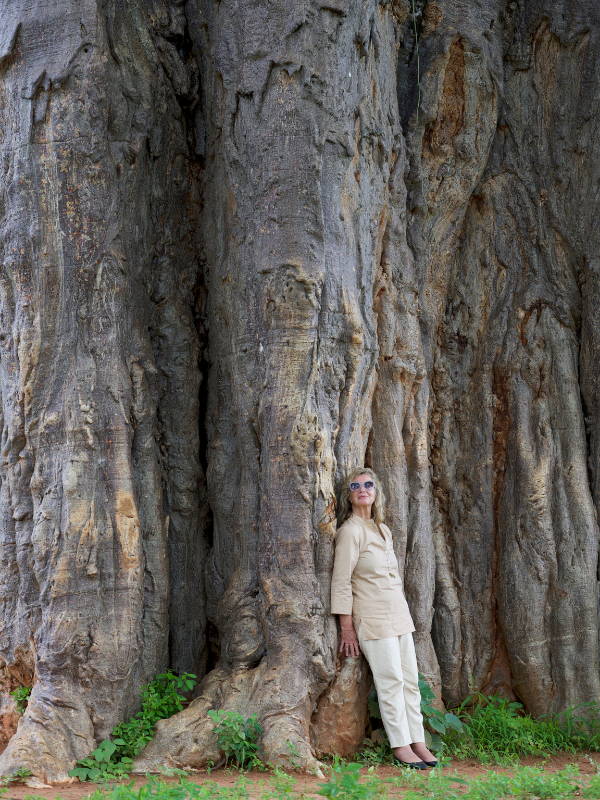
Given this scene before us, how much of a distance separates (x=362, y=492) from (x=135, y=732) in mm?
2070

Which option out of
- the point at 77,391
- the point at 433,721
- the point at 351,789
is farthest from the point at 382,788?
the point at 77,391

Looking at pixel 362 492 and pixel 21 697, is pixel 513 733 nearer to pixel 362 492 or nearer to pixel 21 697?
pixel 362 492

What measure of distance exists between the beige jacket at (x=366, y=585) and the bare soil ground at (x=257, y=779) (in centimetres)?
89

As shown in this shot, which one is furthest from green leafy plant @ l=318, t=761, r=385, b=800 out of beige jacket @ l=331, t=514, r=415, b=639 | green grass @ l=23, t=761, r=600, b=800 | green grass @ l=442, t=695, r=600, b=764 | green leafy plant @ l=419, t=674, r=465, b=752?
green grass @ l=442, t=695, r=600, b=764

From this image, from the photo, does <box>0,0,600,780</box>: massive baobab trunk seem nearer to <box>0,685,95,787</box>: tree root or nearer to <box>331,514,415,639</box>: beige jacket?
<box>0,685,95,787</box>: tree root

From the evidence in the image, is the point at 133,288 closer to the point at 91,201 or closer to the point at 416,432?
the point at 91,201

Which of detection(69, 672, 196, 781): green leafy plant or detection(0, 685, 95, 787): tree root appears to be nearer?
detection(0, 685, 95, 787): tree root

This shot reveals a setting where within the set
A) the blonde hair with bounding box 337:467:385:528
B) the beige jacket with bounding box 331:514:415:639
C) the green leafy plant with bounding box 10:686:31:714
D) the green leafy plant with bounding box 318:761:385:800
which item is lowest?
the green leafy plant with bounding box 318:761:385:800

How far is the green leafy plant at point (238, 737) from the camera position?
5.73 m

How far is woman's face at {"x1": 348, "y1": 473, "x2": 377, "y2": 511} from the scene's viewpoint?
6320 mm

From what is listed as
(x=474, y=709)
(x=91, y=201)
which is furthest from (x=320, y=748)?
(x=91, y=201)

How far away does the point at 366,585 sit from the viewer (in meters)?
6.31

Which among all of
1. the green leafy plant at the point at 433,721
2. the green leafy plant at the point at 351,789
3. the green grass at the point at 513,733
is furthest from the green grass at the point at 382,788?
the green grass at the point at 513,733

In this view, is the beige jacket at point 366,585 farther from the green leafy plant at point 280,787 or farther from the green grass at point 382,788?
the green leafy plant at point 280,787
